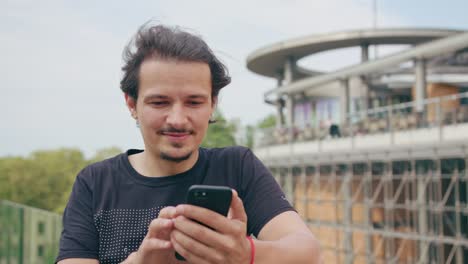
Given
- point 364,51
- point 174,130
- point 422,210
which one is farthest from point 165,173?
point 364,51

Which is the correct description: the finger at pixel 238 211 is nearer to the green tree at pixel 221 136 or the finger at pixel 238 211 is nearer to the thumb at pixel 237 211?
the thumb at pixel 237 211

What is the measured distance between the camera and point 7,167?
3762cm

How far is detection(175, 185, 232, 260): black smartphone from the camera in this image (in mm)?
966

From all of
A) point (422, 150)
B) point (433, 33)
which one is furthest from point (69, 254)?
point (433, 33)

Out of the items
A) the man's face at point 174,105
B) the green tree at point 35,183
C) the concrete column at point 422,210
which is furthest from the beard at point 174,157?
the green tree at point 35,183

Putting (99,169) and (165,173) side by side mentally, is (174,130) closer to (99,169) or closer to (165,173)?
(165,173)

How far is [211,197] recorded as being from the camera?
0.97 m

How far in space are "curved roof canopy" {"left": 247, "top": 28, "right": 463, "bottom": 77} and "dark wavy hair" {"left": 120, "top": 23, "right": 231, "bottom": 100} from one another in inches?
640

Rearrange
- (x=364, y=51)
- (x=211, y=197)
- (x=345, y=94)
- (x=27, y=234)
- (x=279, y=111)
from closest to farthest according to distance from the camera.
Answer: (x=211, y=197) < (x=27, y=234) < (x=345, y=94) < (x=364, y=51) < (x=279, y=111)

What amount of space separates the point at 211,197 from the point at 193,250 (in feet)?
0.28

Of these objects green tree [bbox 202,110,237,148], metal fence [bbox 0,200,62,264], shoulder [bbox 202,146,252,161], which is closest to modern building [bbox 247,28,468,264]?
green tree [bbox 202,110,237,148]

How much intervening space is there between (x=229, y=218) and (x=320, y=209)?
591 inches

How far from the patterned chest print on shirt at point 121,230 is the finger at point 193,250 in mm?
284

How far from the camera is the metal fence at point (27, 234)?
15.0ft
